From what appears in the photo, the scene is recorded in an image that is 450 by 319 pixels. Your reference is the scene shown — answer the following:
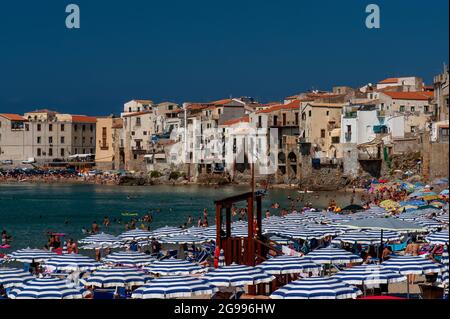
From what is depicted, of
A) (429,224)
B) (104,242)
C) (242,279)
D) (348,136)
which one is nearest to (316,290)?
(242,279)

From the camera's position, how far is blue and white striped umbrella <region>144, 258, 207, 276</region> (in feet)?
53.0

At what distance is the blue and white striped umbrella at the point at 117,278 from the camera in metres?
15.5

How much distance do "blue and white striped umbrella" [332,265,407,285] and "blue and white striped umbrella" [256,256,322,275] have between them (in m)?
1.00

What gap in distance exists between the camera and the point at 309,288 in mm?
12641

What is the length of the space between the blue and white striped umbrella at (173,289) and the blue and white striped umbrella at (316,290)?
1500 mm

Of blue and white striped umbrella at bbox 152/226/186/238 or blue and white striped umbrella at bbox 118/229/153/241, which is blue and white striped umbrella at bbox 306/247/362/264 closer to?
blue and white striped umbrella at bbox 152/226/186/238

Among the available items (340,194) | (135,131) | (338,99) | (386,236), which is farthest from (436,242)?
(135,131)

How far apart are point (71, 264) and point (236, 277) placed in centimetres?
526

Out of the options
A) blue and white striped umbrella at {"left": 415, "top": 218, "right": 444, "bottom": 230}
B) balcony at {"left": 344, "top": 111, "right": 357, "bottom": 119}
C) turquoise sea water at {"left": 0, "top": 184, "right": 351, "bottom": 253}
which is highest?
balcony at {"left": 344, "top": 111, "right": 357, "bottom": 119}

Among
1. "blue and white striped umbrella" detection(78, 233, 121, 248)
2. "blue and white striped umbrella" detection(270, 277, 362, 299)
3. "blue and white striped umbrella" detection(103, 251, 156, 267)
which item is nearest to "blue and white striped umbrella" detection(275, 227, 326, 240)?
"blue and white striped umbrella" detection(78, 233, 121, 248)

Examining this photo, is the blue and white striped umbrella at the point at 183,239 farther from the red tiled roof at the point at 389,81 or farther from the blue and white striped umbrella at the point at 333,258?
the red tiled roof at the point at 389,81

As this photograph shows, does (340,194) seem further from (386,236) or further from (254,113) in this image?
(386,236)
